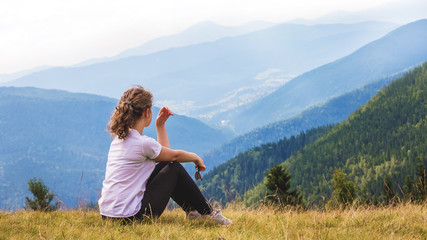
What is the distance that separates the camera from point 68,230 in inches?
222

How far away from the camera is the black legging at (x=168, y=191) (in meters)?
6.38

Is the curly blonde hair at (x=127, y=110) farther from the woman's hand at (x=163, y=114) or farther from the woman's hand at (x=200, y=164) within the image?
the woman's hand at (x=200, y=164)

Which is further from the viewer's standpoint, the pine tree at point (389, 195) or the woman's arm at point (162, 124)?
the pine tree at point (389, 195)

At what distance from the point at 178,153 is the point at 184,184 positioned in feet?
2.25

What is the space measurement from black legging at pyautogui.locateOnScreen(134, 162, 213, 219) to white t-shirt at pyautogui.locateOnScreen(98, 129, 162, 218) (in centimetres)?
19

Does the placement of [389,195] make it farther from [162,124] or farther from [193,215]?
[162,124]

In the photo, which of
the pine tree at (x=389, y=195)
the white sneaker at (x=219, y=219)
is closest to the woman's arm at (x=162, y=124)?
the white sneaker at (x=219, y=219)

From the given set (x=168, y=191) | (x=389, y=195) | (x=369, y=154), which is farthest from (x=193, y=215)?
(x=369, y=154)

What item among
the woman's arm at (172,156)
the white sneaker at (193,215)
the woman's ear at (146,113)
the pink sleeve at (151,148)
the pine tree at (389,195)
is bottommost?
the pine tree at (389,195)

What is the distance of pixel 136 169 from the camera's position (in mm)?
6164

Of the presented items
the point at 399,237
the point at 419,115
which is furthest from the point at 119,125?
the point at 419,115

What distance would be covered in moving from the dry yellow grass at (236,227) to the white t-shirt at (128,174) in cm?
31

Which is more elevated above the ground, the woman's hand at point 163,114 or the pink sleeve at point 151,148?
the woman's hand at point 163,114

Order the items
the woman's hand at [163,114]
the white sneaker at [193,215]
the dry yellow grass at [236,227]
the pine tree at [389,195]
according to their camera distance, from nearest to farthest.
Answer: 1. the dry yellow grass at [236,227]
2. the white sneaker at [193,215]
3. the woman's hand at [163,114]
4. the pine tree at [389,195]
